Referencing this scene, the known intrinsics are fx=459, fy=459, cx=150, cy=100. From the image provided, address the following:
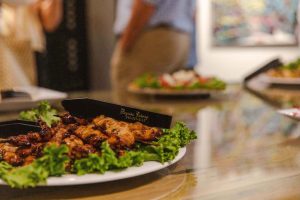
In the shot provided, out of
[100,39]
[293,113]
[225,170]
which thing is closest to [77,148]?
[225,170]

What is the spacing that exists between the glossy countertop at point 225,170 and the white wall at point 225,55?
4284 mm

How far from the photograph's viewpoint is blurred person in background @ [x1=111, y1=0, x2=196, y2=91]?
3.16 metres

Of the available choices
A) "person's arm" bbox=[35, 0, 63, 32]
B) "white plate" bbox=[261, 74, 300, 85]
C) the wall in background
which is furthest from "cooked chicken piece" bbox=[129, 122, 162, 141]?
the wall in background

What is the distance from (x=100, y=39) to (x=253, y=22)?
1946mm

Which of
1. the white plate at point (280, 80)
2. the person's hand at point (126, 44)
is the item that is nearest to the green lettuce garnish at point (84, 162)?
the white plate at point (280, 80)

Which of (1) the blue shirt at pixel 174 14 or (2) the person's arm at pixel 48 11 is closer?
(1) the blue shirt at pixel 174 14

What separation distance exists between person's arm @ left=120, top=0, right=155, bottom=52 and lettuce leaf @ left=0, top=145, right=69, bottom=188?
2.47m

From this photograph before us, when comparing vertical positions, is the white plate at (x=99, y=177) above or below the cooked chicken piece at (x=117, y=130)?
below

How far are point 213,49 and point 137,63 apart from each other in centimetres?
255

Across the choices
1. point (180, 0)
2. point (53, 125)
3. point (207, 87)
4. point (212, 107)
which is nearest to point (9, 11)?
point (180, 0)

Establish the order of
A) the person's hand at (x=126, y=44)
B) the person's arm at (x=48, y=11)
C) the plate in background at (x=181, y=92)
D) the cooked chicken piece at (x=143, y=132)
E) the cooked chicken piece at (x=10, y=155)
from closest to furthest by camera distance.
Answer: the cooked chicken piece at (x=10, y=155)
the cooked chicken piece at (x=143, y=132)
the plate in background at (x=181, y=92)
the person's hand at (x=126, y=44)
the person's arm at (x=48, y=11)

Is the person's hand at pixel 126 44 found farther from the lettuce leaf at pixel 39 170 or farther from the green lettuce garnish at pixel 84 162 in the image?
the lettuce leaf at pixel 39 170

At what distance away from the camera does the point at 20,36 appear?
328cm

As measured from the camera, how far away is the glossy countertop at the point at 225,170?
765 mm
